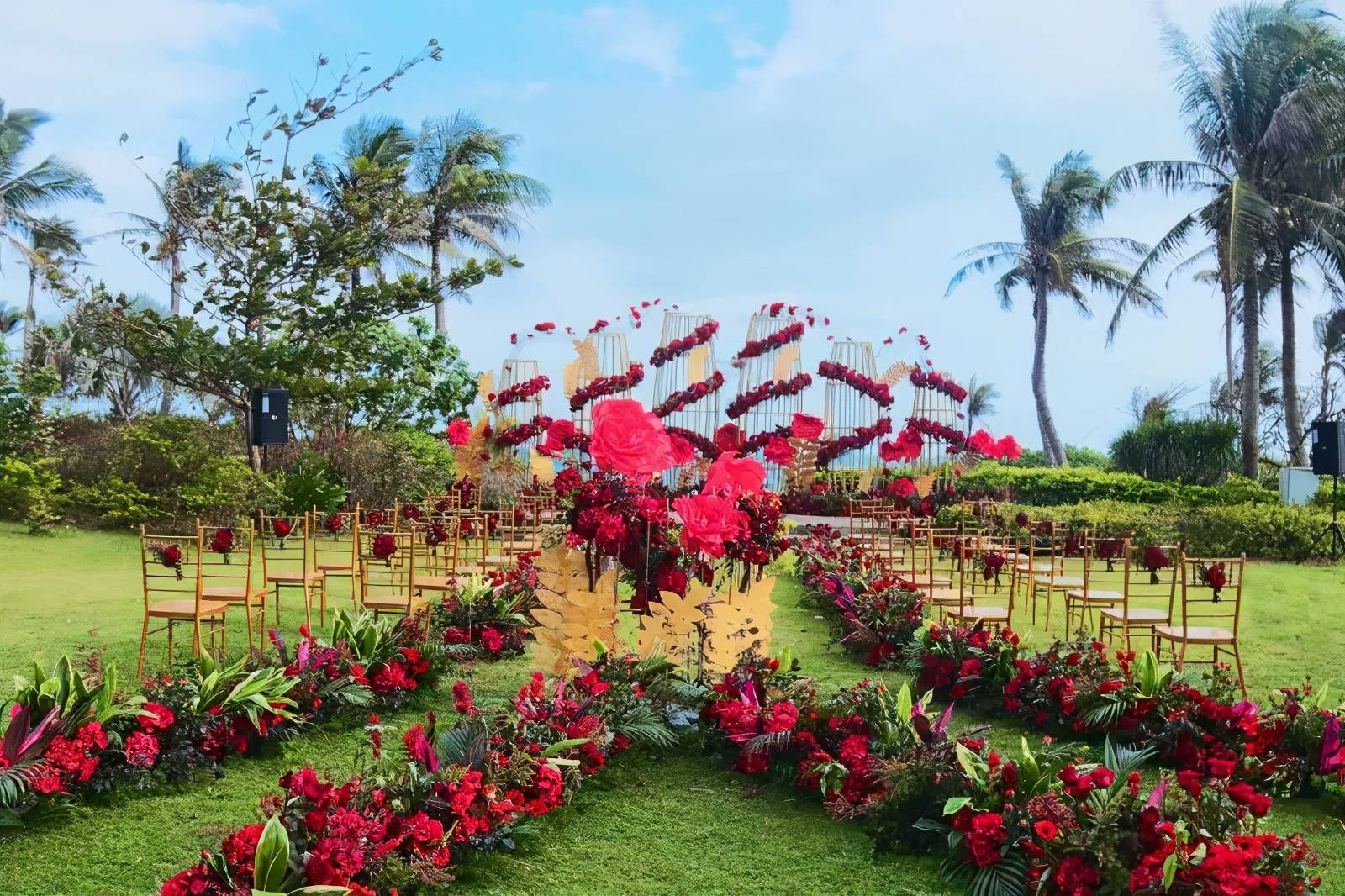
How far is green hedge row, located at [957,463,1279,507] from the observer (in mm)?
17469

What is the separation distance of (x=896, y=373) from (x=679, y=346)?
3449 mm

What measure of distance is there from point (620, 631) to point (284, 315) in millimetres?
11262

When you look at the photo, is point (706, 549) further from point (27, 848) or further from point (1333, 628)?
point (1333, 628)

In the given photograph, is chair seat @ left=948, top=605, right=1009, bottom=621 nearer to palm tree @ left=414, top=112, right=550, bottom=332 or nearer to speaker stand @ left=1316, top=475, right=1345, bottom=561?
speaker stand @ left=1316, top=475, right=1345, bottom=561

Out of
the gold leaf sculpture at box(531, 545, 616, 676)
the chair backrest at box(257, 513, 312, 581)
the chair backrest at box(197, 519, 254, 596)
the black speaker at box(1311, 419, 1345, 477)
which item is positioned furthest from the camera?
the black speaker at box(1311, 419, 1345, 477)

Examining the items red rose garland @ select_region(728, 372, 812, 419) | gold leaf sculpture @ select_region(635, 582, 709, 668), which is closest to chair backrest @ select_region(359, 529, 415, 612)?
gold leaf sculpture @ select_region(635, 582, 709, 668)

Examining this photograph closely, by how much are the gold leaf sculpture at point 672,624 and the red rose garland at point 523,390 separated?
1110 centimetres

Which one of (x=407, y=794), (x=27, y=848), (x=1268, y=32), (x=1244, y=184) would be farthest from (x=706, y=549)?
(x=1268, y=32)

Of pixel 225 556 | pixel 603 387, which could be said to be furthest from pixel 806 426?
pixel 225 556

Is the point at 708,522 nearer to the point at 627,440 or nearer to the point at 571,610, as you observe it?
the point at 627,440

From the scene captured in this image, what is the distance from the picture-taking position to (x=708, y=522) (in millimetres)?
4426

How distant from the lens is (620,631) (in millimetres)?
7746

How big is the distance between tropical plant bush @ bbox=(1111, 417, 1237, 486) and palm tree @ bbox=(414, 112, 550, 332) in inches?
615

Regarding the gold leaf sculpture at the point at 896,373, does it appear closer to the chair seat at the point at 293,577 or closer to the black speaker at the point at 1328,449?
the black speaker at the point at 1328,449
